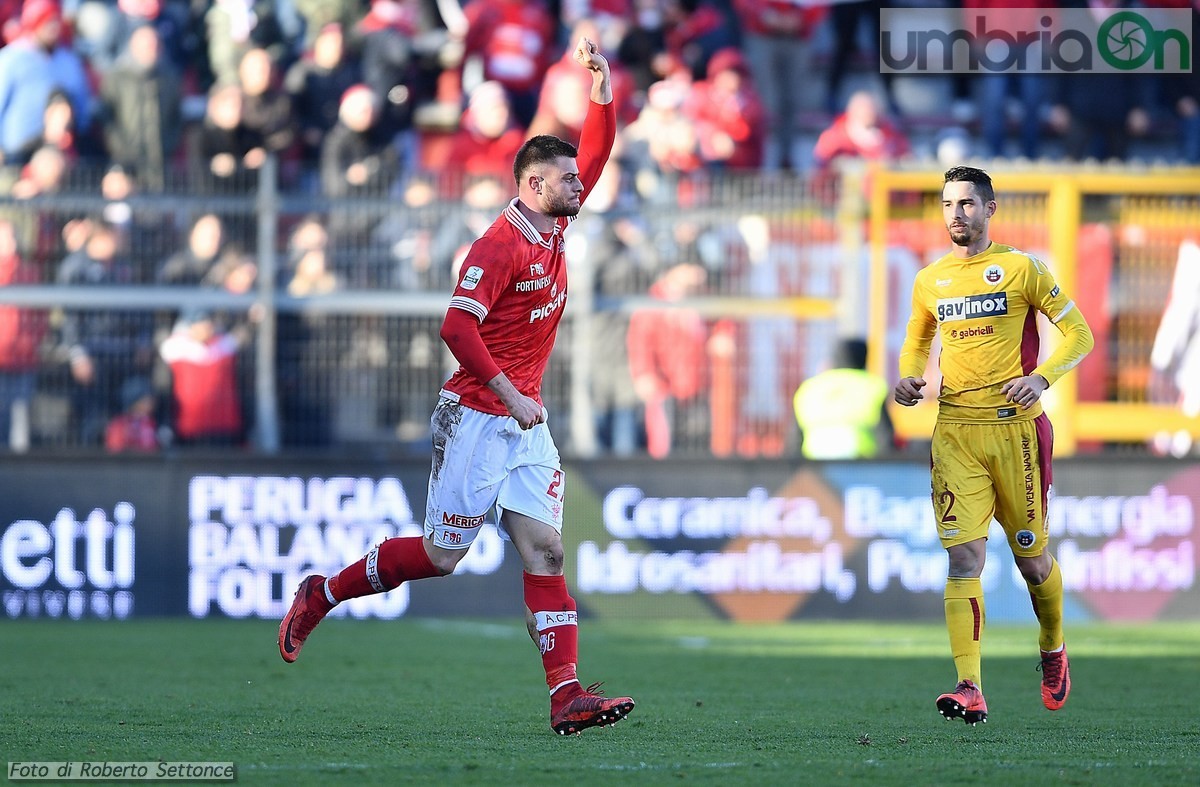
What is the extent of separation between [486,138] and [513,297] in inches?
323

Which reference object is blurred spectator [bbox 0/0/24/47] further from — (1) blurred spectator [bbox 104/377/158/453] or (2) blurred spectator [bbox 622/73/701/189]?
(2) blurred spectator [bbox 622/73/701/189]

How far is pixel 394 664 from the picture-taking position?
9570 mm

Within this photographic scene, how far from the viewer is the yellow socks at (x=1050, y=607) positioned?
7.54m

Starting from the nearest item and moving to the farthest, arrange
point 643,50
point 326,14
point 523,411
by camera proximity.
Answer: point 523,411 → point 326,14 → point 643,50

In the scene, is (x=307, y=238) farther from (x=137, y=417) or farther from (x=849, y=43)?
(x=849, y=43)

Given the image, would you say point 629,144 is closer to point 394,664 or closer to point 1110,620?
point 1110,620

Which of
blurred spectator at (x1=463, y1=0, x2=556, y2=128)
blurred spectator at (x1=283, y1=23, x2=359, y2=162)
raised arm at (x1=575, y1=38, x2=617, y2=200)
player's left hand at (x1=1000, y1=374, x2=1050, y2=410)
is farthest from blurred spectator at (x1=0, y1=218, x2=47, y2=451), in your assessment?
player's left hand at (x1=1000, y1=374, x2=1050, y2=410)

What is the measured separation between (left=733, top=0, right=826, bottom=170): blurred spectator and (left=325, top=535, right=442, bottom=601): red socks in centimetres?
1028

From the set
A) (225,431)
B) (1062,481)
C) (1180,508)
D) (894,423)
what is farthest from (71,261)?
(1180,508)

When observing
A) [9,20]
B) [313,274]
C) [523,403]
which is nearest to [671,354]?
[313,274]

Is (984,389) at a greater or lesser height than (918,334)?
lesser

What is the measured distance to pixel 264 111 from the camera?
573 inches

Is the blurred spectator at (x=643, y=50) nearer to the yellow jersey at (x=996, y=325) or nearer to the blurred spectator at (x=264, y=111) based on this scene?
the blurred spectator at (x=264, y=111)

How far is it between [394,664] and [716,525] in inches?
140
